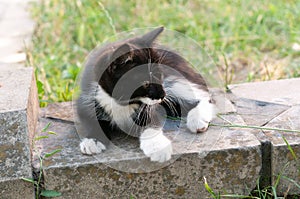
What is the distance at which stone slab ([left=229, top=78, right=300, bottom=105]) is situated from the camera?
3328 millimetres

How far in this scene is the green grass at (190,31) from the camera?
4550 millimetres

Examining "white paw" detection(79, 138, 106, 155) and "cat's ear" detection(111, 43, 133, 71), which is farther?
"white paw" detection(79, 138, 106, 155)

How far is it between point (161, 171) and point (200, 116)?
0.46 meters

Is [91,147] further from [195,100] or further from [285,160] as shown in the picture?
[285,160]

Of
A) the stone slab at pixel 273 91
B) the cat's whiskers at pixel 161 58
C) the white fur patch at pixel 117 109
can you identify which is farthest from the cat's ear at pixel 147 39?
the stone slab at pixel 273 91

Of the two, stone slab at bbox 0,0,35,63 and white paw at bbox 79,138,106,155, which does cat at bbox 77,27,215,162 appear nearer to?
white paw at bbox 79,138,106,155

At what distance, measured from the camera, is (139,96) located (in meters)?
2.68

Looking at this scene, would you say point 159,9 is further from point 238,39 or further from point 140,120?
point 140,120

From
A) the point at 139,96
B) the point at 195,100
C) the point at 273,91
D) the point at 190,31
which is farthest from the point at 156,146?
the point at 190,31

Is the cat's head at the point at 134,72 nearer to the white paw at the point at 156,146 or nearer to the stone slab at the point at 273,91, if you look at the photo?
the white paw at the point at 156,146

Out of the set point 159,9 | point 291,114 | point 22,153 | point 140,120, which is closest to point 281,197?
point 291,114

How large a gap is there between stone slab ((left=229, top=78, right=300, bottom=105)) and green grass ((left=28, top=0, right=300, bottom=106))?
46cm

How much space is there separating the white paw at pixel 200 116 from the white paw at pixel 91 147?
518mm

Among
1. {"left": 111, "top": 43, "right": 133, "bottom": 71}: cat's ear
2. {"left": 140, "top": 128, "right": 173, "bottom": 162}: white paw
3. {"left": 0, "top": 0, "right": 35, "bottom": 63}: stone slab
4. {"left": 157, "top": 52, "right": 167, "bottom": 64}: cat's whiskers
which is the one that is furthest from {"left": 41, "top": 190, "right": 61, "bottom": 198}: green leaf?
{"left": 0, "top": 0, "right": 35, "bottom": 63}: stone slab
